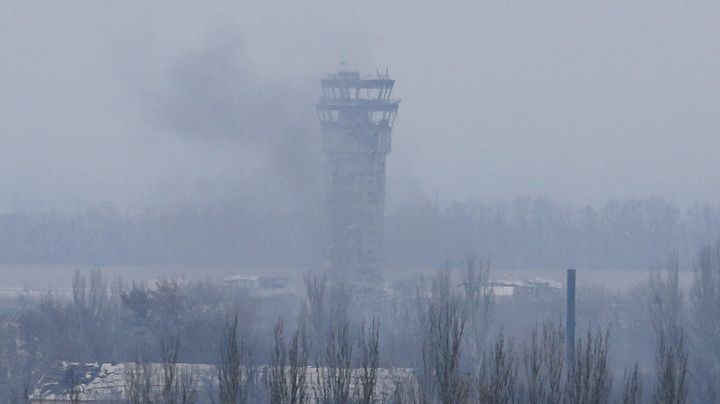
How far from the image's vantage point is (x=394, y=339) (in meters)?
41.2

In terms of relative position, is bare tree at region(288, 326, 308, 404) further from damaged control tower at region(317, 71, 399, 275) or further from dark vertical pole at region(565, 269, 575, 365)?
damaged control tower at region(317, 71, 399, 275)

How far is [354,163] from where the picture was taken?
2363 inches

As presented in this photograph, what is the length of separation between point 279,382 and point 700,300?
26.2 metres

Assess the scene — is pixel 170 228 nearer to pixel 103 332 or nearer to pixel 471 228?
pixel 471 228

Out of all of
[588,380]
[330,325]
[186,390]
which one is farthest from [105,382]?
[588,380]

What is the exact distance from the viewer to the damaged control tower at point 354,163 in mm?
60000

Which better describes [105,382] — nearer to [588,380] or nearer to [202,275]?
[588,380]

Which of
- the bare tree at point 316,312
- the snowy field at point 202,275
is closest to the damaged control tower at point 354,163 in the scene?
the snowy field at point 202,275

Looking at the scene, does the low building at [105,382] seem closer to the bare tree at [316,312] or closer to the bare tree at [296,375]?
the bare tree at [316,312]

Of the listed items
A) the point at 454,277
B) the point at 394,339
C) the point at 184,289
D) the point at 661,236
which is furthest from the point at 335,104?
the point at 661,236

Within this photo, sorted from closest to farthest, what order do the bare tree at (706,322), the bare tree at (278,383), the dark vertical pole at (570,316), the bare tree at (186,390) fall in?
the bare tree at (278,383), the bare tree at (186,390), the dark vertical pole at (570,316), the bare tree at (706,322)

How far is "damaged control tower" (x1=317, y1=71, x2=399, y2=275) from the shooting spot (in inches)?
2362

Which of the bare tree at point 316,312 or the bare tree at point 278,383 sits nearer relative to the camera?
the bare tree at point 278,383

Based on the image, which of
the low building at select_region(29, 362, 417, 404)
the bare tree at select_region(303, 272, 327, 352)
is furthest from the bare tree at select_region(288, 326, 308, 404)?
the bare tree at select_region(303, 272, 327, 352)
